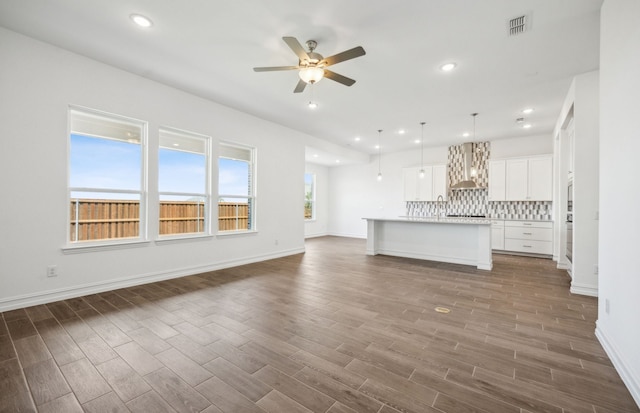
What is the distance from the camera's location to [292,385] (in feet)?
5.93

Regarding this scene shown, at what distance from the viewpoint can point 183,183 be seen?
4.70 m

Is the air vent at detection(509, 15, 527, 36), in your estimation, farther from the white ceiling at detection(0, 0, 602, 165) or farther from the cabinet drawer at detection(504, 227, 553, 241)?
the cabinet drawer at detection(504, 227, 553, 241)

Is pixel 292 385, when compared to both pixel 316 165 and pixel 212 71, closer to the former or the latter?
pixel 212 71

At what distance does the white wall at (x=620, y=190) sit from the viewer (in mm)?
1793

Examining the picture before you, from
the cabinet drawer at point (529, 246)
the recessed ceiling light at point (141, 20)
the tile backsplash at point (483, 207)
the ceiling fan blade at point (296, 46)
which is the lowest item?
the cabinet drawer at point (529, 246)

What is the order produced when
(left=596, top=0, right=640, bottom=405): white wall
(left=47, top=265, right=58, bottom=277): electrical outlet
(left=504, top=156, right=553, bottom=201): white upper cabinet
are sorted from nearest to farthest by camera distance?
1. (left=596, top=0, right=640, bottom=405): white wall
2. (left=47, top=265, right=58, bottom=277): electrical outlet
3. (left=504, top=156, right=553, bottom=201): white upper cabinet

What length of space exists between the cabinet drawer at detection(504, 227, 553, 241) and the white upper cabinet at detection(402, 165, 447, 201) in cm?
182

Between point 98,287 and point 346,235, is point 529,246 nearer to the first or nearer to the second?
point 346,235

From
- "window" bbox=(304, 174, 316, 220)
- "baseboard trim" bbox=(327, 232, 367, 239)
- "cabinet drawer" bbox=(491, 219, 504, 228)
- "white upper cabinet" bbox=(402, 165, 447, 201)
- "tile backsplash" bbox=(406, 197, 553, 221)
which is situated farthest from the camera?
"window" bbox=(304, 174, 316, 220)

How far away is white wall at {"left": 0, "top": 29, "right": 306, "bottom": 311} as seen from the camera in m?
3.01

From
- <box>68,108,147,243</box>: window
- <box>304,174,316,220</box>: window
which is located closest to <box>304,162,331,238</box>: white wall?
<box>304,174,316,220</box>: window

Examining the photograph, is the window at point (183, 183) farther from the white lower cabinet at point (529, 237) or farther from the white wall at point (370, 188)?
the white lower cabinet at point (529, 237)

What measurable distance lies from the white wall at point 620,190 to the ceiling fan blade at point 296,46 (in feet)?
8.07

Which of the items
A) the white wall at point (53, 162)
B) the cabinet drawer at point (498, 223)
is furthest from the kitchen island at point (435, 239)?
the white wall at point (53, 162)
